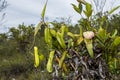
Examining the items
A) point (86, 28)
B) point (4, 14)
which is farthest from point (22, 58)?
point (86, 28)

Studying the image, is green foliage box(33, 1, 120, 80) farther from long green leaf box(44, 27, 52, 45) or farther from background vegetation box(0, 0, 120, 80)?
background vegetation box(0, 0, 120, 80)

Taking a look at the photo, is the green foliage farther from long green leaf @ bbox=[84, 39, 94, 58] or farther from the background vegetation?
the background vegetation

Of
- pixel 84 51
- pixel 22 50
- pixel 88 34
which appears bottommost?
pixel 22 50

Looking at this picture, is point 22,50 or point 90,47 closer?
point 90,47

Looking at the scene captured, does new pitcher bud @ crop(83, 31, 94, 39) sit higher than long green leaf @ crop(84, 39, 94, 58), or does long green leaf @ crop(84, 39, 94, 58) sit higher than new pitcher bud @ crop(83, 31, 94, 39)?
new pitcher bud @ crop(83, 31, 94, 39)

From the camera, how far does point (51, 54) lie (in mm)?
2443

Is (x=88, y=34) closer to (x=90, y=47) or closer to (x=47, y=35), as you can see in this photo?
(x=90, y=47)

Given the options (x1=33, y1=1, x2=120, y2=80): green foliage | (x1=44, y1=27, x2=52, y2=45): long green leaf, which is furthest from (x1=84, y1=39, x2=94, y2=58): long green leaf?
(x1=44, y1=27, x2=52, y2=45): long green leaf

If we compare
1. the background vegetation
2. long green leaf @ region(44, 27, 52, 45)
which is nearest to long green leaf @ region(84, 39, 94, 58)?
long green leaf @ region(44, 27, 52, 45)

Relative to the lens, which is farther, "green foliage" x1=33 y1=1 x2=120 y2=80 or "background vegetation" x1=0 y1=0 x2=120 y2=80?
"background vegetation" x1=0 y1=0 x2=120 y2=80

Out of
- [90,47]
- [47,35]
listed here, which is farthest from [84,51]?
[47,35]

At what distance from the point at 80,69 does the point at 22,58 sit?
33.6 feet

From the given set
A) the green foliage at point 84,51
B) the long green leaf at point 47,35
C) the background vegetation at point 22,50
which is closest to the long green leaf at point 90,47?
the green foliage at point 84,51

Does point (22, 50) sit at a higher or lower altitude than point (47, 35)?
lower
